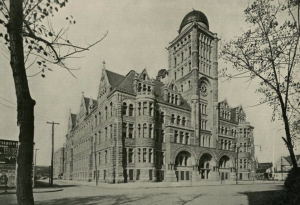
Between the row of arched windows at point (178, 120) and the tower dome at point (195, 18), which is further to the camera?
the tower dome at point (195, 18)

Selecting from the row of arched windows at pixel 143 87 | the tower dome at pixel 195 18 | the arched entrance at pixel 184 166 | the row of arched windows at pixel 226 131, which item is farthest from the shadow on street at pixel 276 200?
the tower dome at pixel 195 18

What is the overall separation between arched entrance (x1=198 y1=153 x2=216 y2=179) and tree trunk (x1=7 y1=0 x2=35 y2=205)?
4047cm

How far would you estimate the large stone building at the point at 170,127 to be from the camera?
3347 centimetres

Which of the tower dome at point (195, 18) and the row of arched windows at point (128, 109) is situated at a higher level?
the tower dome at point (195, 18)

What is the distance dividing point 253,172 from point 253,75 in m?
47.0

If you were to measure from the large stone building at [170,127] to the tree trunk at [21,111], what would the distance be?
26.0 meters

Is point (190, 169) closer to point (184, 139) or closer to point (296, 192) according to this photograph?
point (184, 139)

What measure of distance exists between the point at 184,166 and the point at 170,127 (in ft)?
24.1

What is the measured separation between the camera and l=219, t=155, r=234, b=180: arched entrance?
151 ft

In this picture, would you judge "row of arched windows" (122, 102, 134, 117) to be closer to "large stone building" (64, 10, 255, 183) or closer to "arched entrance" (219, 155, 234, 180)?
"large stone building" (64, 10, 255, 183)

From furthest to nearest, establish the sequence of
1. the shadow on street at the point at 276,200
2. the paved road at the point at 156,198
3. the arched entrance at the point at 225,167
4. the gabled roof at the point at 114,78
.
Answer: the arched entrance at the point at 225,167 → the gabled roof at the point at 114,78 → the paved road at the point at 156,198 → the shadow on street at the point at 276,200

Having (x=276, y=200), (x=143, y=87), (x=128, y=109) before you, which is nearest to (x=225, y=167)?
(x=143, y=87)

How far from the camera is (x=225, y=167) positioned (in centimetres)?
4725

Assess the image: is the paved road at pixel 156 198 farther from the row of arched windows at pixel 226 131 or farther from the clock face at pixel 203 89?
the row of arched windows at pixel 226 131
